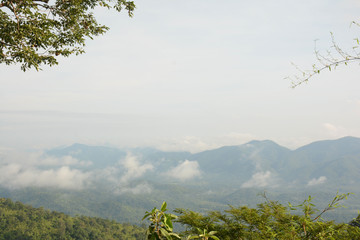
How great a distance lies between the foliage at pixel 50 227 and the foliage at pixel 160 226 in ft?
407

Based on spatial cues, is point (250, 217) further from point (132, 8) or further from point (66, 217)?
point (66, 217)

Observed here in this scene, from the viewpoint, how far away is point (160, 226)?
2.88 metres

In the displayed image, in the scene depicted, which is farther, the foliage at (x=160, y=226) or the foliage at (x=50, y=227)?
the foliage at (x=50, y=227)

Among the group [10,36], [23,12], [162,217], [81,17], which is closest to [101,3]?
[81,17]

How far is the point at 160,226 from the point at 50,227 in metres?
137

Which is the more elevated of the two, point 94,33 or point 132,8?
point 132,8

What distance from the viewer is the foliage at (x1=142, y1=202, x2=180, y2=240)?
273 cm

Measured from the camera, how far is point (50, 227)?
4422 inches

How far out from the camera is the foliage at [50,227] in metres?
102

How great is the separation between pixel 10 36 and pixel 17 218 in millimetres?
139107

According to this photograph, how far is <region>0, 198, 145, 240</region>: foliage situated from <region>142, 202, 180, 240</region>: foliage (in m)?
124

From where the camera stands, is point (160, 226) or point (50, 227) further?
point (50, 227)

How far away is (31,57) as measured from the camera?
717 cm

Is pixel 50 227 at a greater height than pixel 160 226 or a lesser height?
lesser
